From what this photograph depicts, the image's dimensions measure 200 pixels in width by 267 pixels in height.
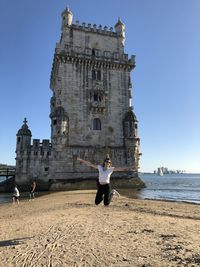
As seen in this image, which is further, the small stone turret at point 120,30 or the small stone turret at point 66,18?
the small stone turret at point 120,30

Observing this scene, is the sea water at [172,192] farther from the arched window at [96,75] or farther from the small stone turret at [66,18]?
the small stone turret at [66,18]

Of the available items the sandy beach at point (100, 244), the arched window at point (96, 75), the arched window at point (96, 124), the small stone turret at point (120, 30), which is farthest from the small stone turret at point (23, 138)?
the sandy beach at point (100, 244)

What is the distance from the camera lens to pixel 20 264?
17.9 ft

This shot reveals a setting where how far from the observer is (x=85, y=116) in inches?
1473


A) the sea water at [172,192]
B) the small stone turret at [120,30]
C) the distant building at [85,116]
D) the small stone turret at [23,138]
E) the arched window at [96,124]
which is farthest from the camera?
the small stone turret at [120,30]

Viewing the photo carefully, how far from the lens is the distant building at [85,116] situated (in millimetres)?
35125

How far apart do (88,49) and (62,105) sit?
10107 millimetres

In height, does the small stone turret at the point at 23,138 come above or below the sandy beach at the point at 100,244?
above

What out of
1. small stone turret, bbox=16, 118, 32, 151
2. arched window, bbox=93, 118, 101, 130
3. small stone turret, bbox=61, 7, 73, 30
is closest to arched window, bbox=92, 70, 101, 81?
arched window, bbox=93, 118, 101, 130

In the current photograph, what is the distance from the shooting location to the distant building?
35.1 meters

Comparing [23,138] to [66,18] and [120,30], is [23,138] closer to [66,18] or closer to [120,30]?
[66,18]

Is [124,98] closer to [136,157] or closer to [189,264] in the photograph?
[136,157]

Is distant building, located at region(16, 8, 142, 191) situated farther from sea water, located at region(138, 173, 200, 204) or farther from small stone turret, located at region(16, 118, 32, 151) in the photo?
sea water, located at region(138, 173, 200, 204)

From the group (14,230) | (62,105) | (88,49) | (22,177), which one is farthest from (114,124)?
(14,230)
